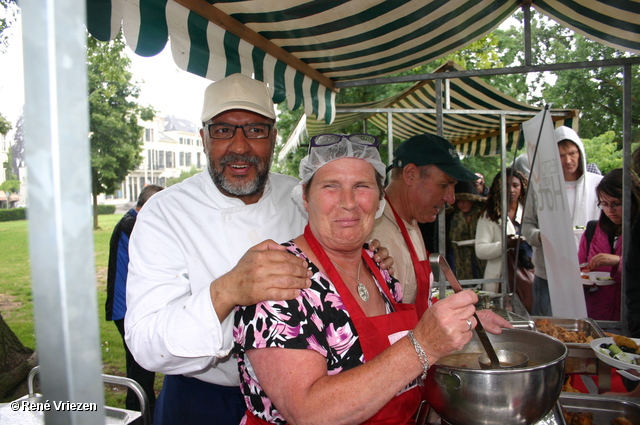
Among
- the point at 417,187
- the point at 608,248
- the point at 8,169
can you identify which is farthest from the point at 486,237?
the point at 8,169

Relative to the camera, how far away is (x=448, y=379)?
1.19 meters

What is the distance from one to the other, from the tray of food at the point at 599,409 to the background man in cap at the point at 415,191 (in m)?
0.79

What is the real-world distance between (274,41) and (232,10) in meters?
0.48

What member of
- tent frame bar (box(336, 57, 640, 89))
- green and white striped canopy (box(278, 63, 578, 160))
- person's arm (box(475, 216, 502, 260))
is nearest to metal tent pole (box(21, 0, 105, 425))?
tent frame bar (box(336, 57, 640, 89))

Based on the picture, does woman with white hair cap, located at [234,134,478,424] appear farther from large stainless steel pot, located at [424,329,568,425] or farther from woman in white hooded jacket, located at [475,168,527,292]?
woman in white hooded jacket, located at [475,168,527,292]

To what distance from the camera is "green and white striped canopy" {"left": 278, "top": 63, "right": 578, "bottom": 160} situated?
5910 millimetres

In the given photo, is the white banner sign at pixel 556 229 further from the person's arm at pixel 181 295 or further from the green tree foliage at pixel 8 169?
the green tree foliage at pixel 8 169

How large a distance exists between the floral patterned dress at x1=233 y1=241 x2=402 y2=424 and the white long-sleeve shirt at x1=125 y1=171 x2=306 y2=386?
130 mm

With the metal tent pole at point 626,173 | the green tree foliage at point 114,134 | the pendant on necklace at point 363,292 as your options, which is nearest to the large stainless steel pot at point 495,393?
the pendant on necklace at point 363,292

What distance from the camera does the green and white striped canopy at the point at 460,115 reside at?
5910 mm

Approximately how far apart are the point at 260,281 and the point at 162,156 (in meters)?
61.1

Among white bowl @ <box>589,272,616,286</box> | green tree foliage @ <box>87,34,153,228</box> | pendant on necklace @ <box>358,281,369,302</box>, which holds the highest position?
green tree foliage @ <box>87,34,153,228</box>

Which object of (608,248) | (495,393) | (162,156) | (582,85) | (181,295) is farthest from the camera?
(162,156)

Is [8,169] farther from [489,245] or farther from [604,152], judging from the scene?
[604,152]
